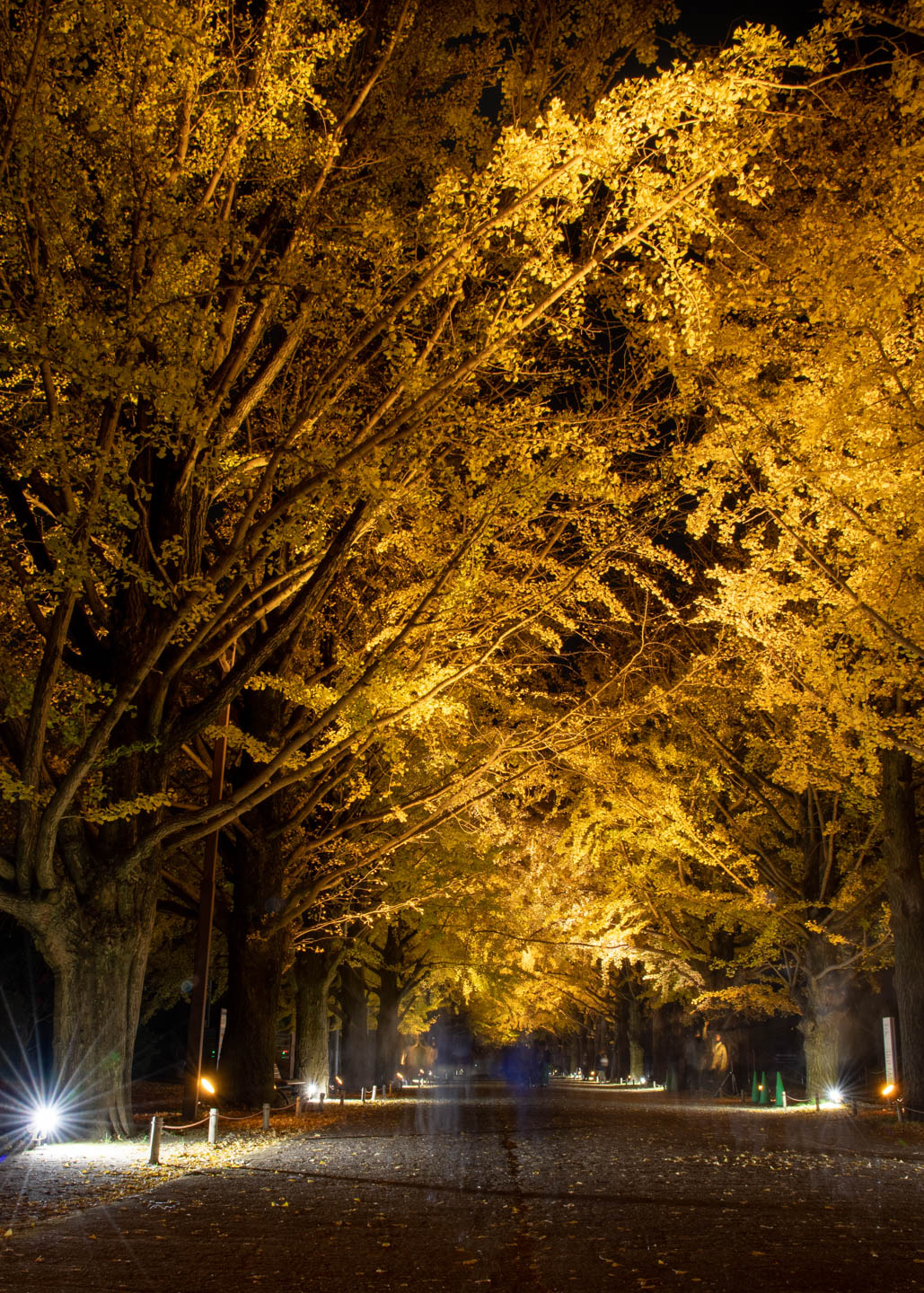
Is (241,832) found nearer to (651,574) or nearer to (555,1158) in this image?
(555,1158)

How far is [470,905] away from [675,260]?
2040 cm

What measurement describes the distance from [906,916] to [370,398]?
38.6 feet

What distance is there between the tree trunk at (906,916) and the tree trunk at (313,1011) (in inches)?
460

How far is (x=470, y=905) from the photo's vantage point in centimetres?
2622

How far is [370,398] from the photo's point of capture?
1325 centimetres

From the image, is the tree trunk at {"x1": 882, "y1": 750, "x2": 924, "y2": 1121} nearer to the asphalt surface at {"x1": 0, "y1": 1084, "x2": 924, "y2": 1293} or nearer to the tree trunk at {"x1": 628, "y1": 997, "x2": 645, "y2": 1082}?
the asphalt surface at {"x1": 0, "y1": 1084, "x2": 924, "y2": 1293}

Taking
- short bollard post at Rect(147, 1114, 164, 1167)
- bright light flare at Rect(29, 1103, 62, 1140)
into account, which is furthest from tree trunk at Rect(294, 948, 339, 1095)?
short bollard post at Rect(147, 1114, 164, 1167)

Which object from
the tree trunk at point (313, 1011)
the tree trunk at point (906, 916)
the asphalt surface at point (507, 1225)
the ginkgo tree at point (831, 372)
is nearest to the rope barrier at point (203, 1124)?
the asphalt surface at point (507, 1225)

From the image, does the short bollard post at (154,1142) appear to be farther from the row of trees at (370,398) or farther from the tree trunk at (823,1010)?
the tree trunk at (823,1010)

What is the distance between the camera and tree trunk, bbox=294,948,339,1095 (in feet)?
70.1

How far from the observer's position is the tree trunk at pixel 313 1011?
21.4 meters

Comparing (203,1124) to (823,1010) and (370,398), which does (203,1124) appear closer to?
(370,398)

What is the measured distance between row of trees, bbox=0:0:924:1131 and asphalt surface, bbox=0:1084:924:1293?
3.87 meters

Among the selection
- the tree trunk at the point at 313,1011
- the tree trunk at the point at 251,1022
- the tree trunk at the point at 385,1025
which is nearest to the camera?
the tree trunk at the point at 251,1022
